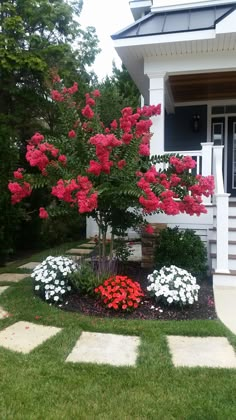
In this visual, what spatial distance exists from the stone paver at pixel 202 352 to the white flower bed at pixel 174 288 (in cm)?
65

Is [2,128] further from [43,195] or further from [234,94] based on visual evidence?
[234,94]

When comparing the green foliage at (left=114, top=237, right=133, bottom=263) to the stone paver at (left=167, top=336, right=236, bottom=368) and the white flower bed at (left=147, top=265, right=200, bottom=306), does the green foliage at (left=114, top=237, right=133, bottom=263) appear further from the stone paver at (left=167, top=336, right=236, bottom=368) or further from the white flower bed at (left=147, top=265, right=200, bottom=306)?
the stone paver at (left=167, top=336, right=236, bottom=368)

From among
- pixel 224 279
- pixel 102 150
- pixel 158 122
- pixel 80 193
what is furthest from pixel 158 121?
pixel 80 193

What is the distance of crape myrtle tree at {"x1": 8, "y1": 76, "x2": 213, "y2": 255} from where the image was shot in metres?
4.09

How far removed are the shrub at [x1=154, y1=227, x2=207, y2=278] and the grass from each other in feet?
5.83

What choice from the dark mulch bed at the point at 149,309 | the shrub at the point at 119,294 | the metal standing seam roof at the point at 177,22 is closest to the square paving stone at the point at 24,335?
the dark mulch bed at the point at 149,309

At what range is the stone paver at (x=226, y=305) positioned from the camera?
12.4ft

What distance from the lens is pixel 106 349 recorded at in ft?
10.2

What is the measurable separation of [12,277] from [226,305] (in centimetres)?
305

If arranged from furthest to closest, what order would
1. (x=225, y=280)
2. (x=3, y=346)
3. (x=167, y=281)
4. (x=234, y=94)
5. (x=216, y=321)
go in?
1. (x=234, y=94)
2. (x=225, y=280)
3. (x=167, y=281)
4. (x=216, y=321)
5. (x=3, y=346)

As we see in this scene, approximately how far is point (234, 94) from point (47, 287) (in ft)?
20.1

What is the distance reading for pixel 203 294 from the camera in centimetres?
462

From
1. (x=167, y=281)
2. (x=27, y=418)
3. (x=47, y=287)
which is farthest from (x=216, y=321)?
(x=27, y=418)

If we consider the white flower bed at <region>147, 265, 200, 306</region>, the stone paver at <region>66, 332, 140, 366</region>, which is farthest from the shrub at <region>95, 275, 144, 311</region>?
the stone paver at <region>66, 332, 140, 366</region>
